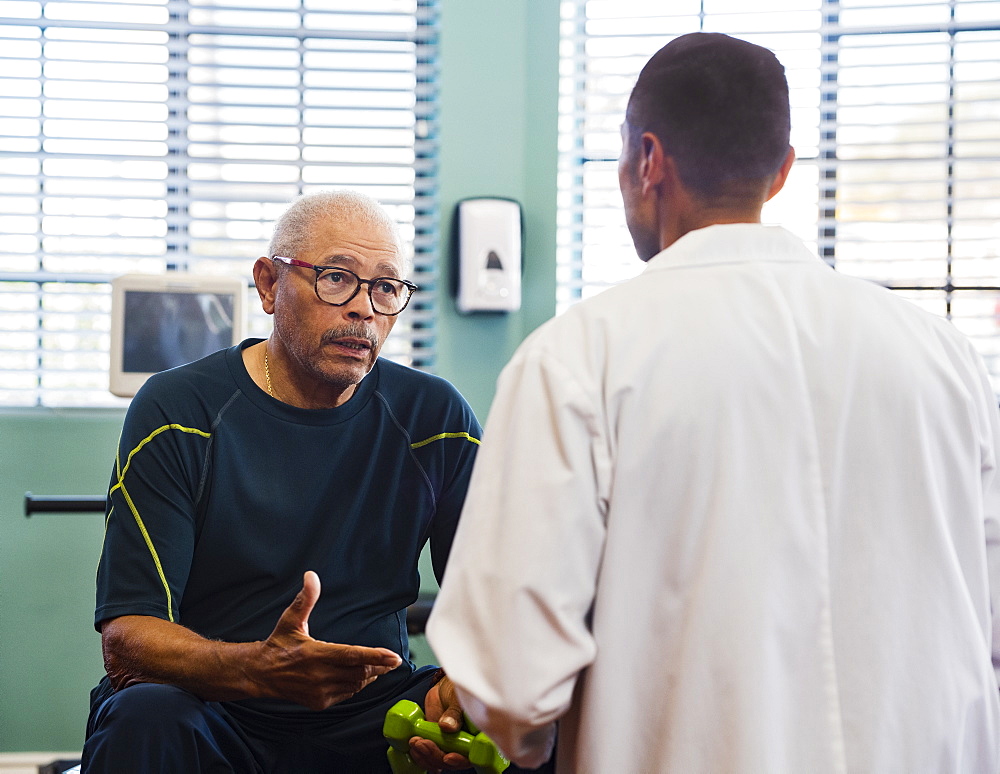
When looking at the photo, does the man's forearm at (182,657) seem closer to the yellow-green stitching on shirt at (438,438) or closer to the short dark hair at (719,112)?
the yellow-green stitching on shirt at (438,438)

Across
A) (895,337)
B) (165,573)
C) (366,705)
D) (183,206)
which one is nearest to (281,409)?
(165,573)

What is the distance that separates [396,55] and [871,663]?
2.36m

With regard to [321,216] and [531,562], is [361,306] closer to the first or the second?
[321,216]

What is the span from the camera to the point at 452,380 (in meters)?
2.63

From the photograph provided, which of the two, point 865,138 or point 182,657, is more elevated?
point 865,138

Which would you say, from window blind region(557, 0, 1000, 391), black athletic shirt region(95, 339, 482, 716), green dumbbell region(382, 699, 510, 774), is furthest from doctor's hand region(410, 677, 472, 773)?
window blind region(557, 0, 1000, 391)

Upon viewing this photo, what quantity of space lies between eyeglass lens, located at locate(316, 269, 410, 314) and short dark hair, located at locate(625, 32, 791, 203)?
80 cm

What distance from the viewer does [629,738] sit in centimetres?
98

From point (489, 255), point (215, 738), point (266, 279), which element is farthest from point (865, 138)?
point (215, 738)

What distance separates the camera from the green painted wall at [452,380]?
2479 millimetres

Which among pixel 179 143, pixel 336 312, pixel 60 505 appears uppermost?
pixel 179 143

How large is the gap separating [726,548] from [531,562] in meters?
0.21

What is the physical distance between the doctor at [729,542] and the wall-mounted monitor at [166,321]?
1.54m

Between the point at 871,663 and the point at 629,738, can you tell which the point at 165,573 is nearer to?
the point at 629,738
